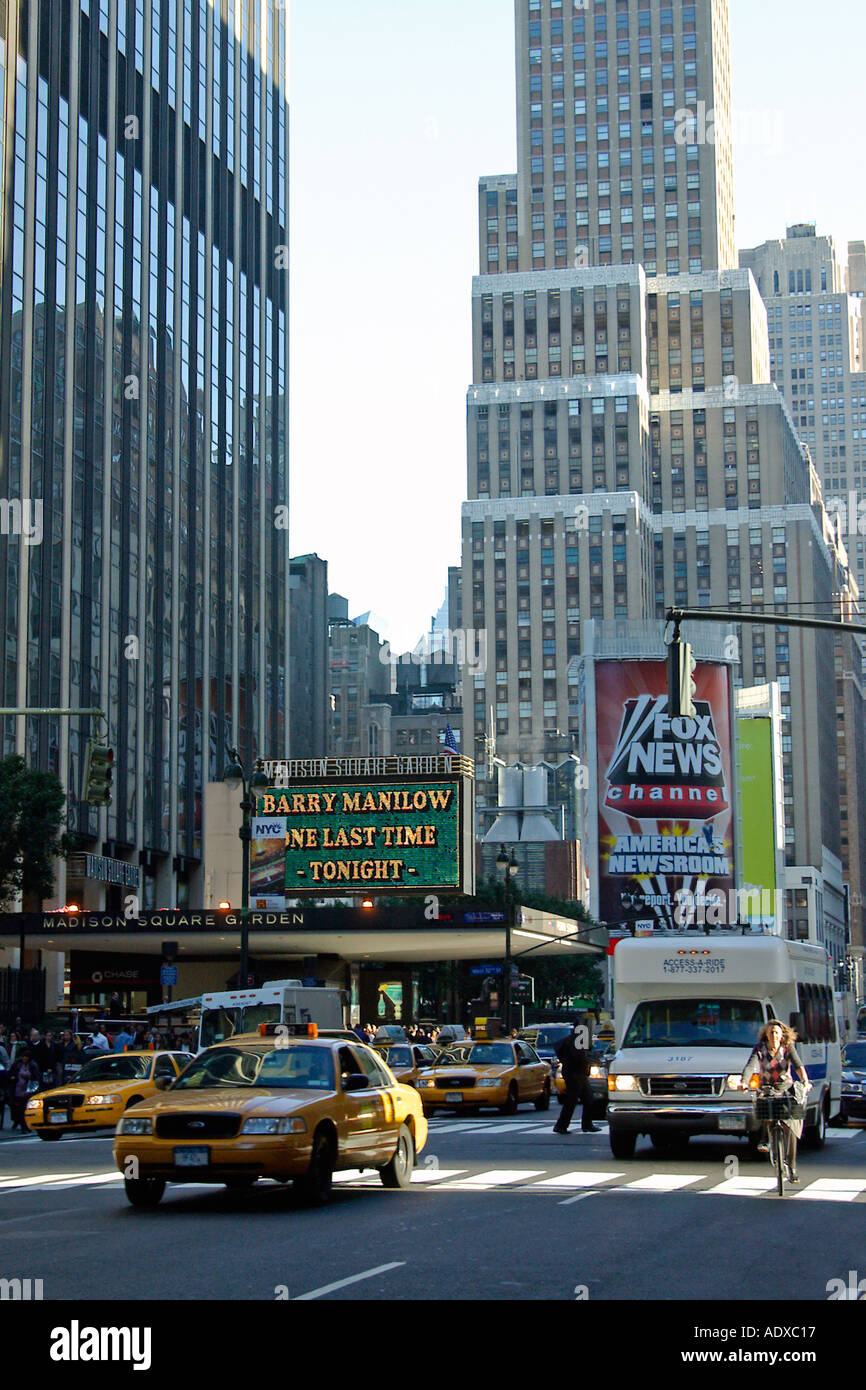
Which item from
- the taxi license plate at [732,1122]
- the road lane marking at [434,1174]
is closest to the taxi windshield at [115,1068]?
the road lane marking at [434,1174]

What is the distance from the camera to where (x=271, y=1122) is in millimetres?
14594

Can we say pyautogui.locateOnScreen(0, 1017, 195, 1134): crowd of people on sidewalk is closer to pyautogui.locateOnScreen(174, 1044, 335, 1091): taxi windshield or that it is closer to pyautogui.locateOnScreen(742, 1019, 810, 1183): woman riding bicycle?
pyautogui.locateOnScreen(174, 1044, 335, 1091): taxi windshield

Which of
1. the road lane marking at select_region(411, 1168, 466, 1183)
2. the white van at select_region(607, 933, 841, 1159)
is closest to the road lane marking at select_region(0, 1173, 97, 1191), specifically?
the road lane marking at select_region(411, 1168, 466, 1183)

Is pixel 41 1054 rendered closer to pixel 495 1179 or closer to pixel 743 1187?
pixel 495 1179

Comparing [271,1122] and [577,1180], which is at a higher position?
[271,1122]

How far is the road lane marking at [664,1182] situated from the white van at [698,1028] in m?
1.31

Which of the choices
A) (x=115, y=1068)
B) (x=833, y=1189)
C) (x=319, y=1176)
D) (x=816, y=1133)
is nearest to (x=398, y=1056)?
(x=115, y=1068)

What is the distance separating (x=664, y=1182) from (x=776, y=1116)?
1.82 meters
